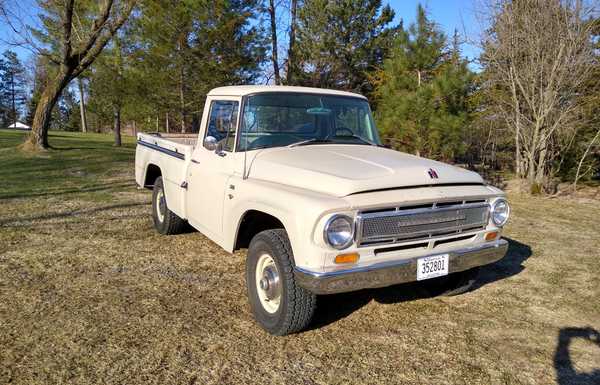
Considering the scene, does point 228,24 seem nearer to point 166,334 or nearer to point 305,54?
point 305,54

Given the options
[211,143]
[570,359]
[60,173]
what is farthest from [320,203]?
[60,173]

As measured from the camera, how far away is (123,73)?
1714 centimetres

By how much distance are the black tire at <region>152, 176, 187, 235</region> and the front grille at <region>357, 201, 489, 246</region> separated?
137 inches

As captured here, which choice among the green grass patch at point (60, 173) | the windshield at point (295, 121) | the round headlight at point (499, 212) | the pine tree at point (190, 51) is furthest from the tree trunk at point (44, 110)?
the round headlight at point (499, 212)

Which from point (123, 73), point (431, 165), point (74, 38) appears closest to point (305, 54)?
point (123, 73)

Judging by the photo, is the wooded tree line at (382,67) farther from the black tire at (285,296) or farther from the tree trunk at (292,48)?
the black tire at (285,296)

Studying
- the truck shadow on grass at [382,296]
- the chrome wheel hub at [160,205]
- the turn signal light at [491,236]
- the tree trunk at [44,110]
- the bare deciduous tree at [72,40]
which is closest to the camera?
the turn signal light at [491,236]

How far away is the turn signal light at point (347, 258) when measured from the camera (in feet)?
9.70

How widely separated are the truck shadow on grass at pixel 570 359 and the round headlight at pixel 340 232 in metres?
1.69

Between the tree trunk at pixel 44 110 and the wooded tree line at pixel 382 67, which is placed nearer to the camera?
the wooded tree line at pixel 382 67

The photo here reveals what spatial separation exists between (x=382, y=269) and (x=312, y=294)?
0.54 metres

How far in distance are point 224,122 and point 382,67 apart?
13.2 meters

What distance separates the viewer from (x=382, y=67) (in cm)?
1639

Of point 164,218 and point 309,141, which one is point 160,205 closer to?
point 164,218
